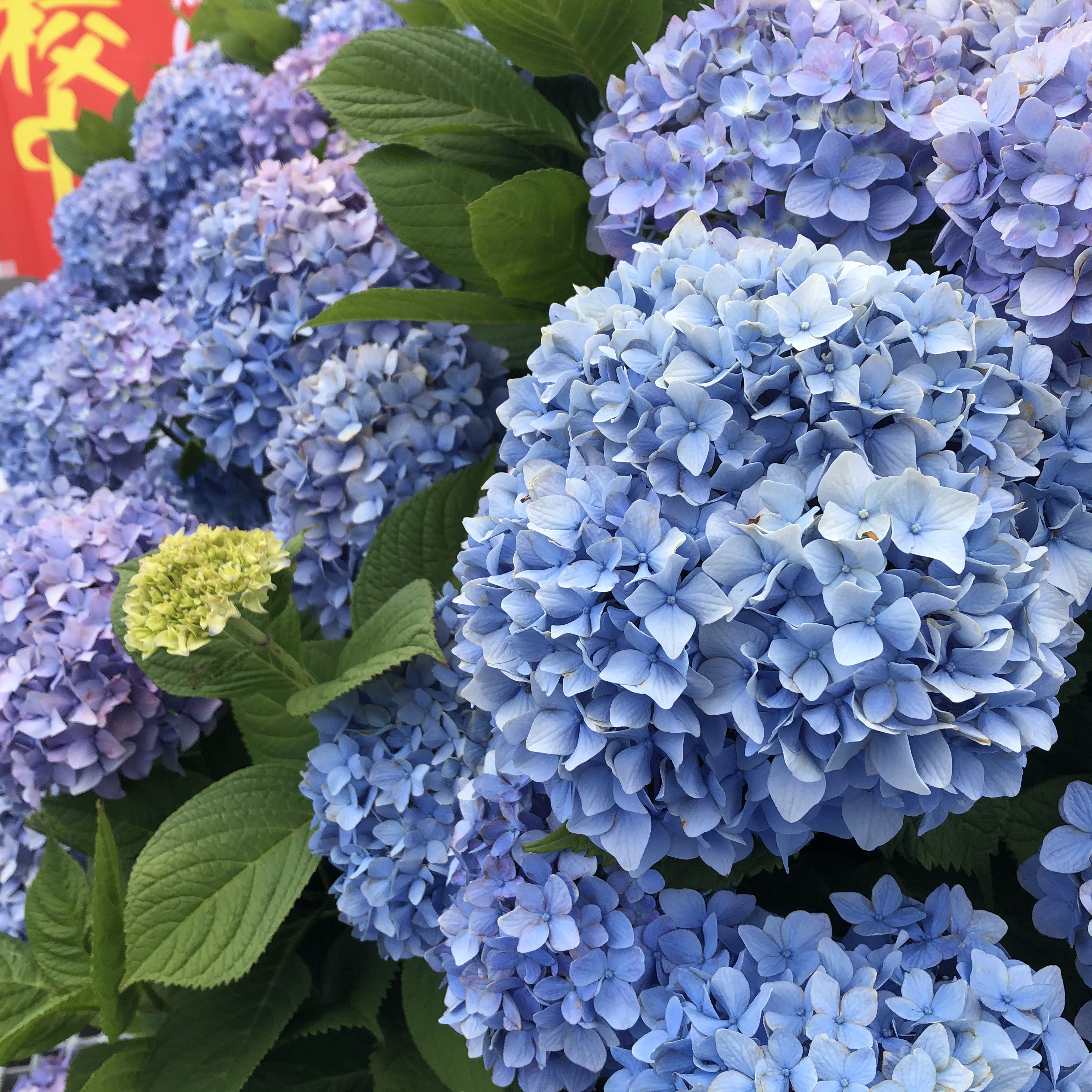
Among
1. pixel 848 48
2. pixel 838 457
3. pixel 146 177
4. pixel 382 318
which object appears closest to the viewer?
pixel 838 457

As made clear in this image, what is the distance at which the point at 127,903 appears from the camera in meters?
0.62

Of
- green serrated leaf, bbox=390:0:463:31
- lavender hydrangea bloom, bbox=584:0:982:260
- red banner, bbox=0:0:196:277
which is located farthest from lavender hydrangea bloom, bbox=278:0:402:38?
red banner, bbox=0:0:196:277

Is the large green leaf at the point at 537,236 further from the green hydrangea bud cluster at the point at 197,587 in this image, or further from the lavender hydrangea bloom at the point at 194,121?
the lavender hydrangea bloom at the point at 194,121

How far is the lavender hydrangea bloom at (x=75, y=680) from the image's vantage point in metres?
0.69

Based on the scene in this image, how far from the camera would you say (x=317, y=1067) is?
2.45ft

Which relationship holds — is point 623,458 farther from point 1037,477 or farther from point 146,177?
point 146,177

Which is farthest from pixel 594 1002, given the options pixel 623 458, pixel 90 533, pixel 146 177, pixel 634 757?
pixel 146 177

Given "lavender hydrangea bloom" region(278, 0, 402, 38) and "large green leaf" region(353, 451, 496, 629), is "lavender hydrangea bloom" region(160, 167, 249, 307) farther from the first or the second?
"large green leaf" region(353, 451, 496, 629)

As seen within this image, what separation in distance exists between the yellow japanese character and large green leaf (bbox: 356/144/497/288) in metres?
1.08

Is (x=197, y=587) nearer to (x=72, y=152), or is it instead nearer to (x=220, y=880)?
(x=220, y=880)

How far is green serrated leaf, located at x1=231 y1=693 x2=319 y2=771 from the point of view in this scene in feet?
2.32

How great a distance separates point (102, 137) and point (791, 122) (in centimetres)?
115

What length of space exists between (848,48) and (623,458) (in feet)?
1.01

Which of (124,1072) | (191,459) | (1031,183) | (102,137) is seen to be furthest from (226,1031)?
(102,137)
